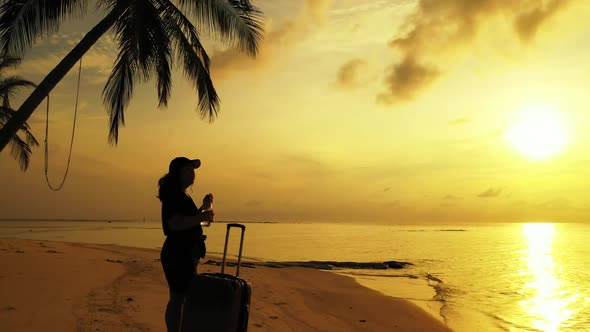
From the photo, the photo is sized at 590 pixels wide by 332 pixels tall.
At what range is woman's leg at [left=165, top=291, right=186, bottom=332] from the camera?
152 inches

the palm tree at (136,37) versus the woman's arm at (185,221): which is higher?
the palm tree at (136,37)

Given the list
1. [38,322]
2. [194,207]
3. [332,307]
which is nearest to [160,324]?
[38,322]

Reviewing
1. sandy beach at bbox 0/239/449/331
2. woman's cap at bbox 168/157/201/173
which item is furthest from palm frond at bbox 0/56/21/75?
woman's cap at bbox 168/157/201/173

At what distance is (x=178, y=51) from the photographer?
935 cm

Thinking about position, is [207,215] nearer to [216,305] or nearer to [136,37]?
[216,305]

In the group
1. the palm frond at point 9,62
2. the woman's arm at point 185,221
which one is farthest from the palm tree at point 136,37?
the palm frond at point 9,62

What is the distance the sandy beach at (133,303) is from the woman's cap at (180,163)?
2.70 m

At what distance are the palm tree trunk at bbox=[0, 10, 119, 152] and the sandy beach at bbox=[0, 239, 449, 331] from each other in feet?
7.84

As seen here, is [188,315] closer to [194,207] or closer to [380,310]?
[194,207]

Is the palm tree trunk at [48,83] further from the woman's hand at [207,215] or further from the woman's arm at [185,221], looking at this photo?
the woman's hand at [207,215]

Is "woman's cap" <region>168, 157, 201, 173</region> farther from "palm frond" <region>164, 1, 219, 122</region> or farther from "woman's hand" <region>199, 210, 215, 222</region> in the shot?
"palm frond" <region>164, 1, 219, 122</region>

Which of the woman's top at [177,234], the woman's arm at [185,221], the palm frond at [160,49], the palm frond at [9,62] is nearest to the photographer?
the woman's arm at [185,221]

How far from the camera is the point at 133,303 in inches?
280

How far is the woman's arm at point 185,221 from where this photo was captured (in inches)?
147
